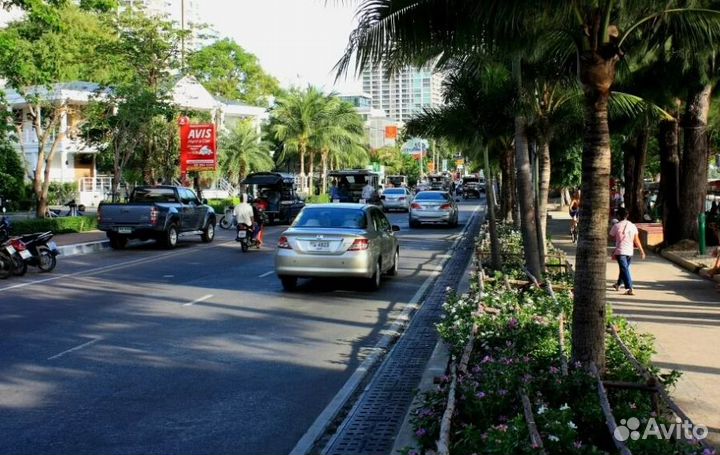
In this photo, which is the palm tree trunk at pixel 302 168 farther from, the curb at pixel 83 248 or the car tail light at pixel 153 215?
the car tail light at pixel 153 215

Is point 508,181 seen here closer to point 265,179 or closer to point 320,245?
point 265,179

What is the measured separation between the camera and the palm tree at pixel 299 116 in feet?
193

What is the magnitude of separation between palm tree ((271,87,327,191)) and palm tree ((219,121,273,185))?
1948 mm

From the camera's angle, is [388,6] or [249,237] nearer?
[388,6]

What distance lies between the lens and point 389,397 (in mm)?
7262

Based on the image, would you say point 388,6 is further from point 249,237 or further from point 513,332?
point 249,237

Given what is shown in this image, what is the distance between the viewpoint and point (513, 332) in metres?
7.66

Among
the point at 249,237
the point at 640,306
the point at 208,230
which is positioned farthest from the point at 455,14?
the point at 208,230

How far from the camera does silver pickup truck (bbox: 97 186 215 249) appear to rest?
73.2ft

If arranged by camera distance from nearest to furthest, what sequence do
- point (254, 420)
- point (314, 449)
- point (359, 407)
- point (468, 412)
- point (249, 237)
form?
point (468, 412)
point (314, 449)
point (254, 420)
point (359, 407)
point (249, 237)

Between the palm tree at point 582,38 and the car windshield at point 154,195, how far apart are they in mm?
18529

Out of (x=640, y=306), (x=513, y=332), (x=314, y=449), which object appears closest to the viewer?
(x=314, y=449)

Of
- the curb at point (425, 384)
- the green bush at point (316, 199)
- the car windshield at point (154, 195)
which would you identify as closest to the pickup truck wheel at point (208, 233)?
the car windshield at point (154, 195)

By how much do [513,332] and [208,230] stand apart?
19.5 metres
